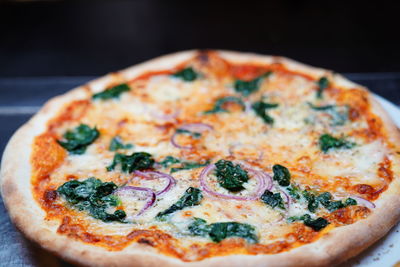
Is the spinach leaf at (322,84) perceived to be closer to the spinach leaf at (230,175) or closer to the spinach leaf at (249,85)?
the spinach leaf at (249,85)

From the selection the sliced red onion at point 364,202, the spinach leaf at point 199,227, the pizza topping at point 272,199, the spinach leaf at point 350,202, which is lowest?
the spinach leaf at point 199,227

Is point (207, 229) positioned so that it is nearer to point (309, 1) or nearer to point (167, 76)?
point (167, 76)

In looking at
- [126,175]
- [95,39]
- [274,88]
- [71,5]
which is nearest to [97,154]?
[126,175]

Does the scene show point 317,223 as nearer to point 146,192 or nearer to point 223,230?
point 223,230

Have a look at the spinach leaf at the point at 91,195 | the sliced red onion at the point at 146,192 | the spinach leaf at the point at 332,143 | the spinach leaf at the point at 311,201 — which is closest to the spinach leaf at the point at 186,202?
the sliced red onion at the point at 146,192

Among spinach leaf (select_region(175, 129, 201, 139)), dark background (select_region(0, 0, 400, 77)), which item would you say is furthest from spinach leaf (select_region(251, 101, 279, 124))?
dark background (select_region(0, 0, 400, 77))

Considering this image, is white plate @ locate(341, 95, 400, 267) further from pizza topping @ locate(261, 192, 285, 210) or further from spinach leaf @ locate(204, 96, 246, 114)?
spinach leaf @ locate(204, 96, 246, 114)

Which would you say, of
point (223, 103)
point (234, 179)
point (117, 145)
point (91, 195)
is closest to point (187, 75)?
point (223, 103)
